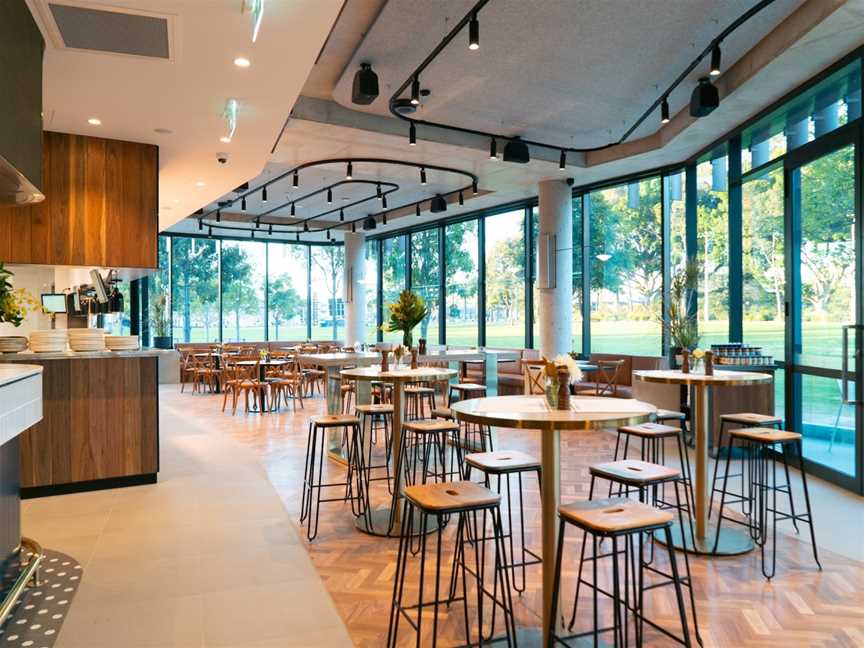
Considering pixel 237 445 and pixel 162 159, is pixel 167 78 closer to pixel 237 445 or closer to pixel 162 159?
pixel 162 159

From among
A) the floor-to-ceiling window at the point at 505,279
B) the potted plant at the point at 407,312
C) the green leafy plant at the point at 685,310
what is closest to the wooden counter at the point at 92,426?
the potted plant at the point at 407,312

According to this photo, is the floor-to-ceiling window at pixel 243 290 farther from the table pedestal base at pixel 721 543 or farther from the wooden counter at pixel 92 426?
the table pedestal base at pixel 721 543

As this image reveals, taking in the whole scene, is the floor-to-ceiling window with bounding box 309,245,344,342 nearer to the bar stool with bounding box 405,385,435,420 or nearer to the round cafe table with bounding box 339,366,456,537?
the bar stool with bounding box 405,385,435,420

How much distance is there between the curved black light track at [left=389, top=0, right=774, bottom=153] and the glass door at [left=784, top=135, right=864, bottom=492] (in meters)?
1.36

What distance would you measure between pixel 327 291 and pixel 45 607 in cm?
1450

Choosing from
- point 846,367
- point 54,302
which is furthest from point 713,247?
point 54,302

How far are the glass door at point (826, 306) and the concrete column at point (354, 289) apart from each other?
411 inches

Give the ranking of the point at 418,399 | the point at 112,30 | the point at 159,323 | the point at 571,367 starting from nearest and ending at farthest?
1. the point at 571,367
2. the point at 112,30
3. the point at 418,399
4. the point at 159,323

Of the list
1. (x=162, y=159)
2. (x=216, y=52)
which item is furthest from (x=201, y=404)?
(x=216, y=52)

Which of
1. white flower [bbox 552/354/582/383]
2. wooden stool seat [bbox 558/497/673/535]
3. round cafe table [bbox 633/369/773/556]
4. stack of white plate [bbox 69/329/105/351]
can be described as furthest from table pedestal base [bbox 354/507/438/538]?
stack of white plate [bbox 69/329/105/351]

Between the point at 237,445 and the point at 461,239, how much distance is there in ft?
25.2

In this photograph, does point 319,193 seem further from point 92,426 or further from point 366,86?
point 92,426

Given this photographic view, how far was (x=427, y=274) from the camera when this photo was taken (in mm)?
14461

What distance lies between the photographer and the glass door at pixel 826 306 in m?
5.16
